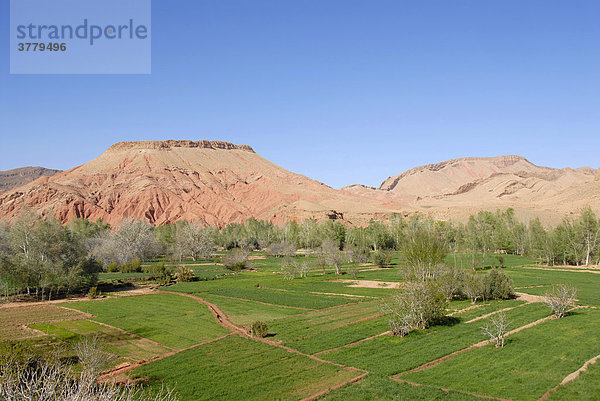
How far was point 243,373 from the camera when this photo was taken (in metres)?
23.4

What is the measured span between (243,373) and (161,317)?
19.4m

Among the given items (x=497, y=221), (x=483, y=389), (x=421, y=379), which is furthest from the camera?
(x=497, y=221)

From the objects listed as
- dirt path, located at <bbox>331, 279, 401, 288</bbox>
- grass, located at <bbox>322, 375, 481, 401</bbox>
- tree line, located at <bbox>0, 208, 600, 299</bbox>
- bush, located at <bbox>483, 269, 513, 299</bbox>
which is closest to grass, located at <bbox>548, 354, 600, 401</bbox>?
grass, located at <bbox>322, 375, 481, 401</bbox>

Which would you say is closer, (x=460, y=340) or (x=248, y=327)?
(x=460, y=340)

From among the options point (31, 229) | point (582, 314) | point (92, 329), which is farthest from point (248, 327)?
point (31, 229)

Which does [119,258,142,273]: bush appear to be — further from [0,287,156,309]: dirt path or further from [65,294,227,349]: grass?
[65,294,227,349]: grass

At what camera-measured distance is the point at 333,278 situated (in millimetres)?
67812

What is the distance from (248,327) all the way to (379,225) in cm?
9752

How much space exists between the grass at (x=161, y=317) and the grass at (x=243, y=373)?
427cm

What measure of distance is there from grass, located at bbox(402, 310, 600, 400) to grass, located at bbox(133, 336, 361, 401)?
200 inches

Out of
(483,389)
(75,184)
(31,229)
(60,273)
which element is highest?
(75,184)

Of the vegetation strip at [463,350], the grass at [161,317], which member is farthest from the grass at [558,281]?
the grass at [161,317]

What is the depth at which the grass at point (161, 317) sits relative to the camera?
3234cm

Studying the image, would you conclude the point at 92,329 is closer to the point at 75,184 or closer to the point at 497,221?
the point at 497,221
